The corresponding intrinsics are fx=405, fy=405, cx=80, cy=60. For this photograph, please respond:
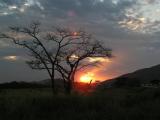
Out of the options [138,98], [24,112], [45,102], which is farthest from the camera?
[138,98]

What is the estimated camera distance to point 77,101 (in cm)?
2320

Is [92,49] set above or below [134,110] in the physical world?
above

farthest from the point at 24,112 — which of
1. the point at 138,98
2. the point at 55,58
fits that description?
the point at 55,58

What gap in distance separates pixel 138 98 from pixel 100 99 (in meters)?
4.03

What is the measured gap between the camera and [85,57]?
55.6 meters

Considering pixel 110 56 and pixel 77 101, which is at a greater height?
pixel 110 56

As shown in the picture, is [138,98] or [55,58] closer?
[138,98]

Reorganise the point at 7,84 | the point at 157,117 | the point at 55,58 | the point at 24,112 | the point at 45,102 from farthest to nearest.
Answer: the point at 7,84
the point at 55,58
the point at 45,102
the point at 24,112
the point at 157,117

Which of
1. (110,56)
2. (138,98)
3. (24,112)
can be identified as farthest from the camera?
(110,56)

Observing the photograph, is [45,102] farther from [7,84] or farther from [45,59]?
[7,84]

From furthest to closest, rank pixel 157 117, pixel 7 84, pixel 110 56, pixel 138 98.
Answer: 1. pixel 7 84
2. pixel 110 56
3. pixel 138 98
4. pixel 157 117

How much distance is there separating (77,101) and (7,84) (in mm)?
62084

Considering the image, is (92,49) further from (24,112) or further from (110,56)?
(24,112)

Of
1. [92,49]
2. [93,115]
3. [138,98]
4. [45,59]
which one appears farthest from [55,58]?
[93,115]
